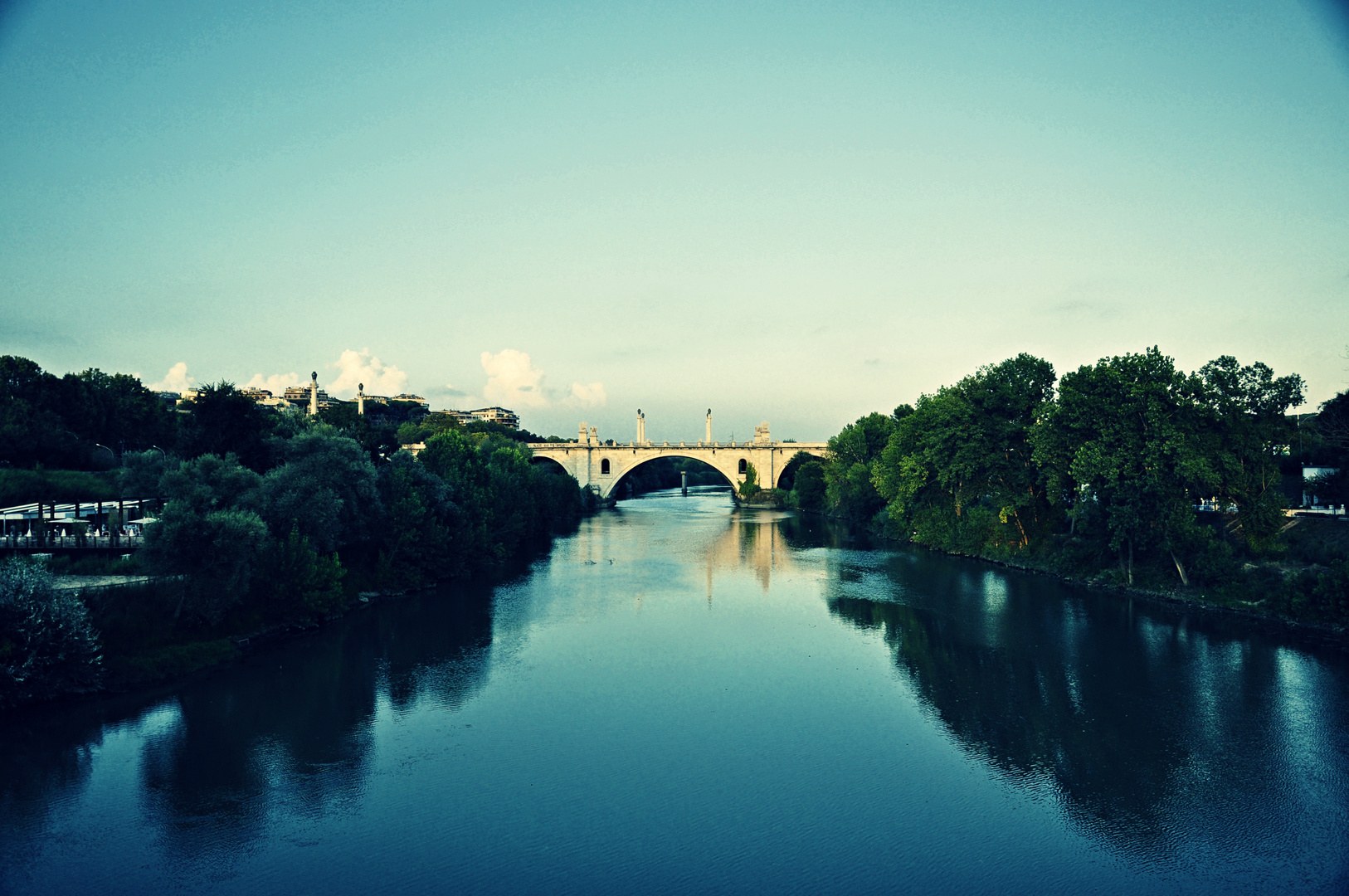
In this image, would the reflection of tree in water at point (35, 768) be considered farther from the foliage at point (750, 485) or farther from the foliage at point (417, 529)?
the foliage at point (750, 485)

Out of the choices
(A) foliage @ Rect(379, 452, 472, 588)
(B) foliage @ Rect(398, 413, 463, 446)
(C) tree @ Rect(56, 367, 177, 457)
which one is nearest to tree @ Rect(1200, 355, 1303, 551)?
(A) foliage @ Rect(379, 452, 472, 588)

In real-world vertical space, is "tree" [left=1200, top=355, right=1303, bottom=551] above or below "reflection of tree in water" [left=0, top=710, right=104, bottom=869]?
above

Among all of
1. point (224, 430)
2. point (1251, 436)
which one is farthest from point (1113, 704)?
point (224, 430)

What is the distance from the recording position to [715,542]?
56.0 meters

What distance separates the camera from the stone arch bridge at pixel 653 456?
93625 mm

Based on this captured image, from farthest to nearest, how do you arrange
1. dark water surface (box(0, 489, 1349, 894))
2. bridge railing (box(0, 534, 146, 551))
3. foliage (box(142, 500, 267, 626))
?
bridge railing (box(0, 534, 146, 551)), foliage (box(142, 500, 267, 626)), dark water surface (box(0, 489, 1349, 894))

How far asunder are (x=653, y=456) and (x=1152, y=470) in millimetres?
67836

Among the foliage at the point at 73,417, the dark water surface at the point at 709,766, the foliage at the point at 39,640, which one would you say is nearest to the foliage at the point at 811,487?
the dark water surface at the point at 709,766

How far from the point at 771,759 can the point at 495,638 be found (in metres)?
12.8

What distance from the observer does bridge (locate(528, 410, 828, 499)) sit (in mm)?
93625

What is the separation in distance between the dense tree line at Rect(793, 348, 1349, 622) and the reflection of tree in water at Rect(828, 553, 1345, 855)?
2786 mm

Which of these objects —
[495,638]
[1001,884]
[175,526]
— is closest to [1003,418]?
[495,638]

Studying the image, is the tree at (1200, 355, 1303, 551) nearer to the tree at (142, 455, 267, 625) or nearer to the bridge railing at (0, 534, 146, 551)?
the tree at (142, 455, 267, 625)

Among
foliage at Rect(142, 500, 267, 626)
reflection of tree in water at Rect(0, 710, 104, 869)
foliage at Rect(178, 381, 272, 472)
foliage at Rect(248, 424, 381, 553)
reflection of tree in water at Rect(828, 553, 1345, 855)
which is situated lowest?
reflection of tree in water at Rect(828, 553, 1345, 855)
